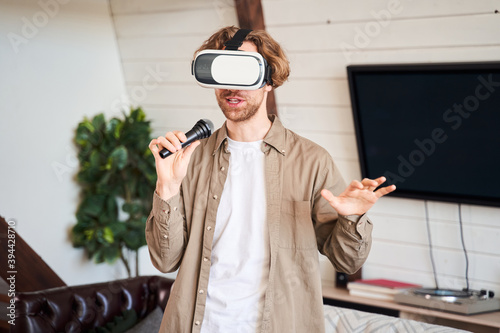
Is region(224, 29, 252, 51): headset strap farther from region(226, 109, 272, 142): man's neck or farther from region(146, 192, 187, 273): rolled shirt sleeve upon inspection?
region(146, 192, 187, 273): rolled shirt sleeve

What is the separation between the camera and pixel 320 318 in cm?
161

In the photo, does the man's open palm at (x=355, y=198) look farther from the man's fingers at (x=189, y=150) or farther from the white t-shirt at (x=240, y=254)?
the man's fingers at (x=189, y=150)

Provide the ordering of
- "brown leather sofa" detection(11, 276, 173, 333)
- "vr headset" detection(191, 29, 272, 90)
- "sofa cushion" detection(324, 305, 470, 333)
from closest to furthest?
"vr headset" detection(191, 29, 272, 90), "sofa cushion" detection(324, 305, 470, 333), "brown leather sofa" detection(11, 276, 173, 333)

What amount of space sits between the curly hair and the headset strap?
3cm

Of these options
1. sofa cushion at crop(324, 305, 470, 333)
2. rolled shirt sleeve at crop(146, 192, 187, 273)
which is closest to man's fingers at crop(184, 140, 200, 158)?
rolled shirt sleeve at crop(146, 192, 187, 273)

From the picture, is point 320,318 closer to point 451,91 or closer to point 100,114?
point 451,91

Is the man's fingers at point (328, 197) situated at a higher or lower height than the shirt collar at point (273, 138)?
lower

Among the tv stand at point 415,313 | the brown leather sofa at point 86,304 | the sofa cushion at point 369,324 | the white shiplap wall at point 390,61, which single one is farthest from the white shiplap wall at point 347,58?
the brown leather sofa at point 86,304

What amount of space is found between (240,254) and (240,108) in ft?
1.28

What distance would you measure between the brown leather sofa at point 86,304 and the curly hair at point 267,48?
131 cm

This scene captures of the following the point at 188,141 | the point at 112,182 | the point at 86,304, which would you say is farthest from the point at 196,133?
the point at 112,182

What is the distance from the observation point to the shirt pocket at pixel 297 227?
162cm

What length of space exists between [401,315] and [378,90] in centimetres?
113

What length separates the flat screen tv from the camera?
8.85 ft
